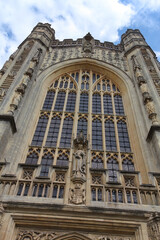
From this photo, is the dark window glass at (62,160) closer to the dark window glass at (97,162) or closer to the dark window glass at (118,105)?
the dark window glass at (97,162)

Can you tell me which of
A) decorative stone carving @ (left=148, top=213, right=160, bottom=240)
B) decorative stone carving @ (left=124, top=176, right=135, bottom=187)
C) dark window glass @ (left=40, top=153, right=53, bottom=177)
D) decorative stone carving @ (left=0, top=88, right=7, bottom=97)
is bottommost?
decorative stone carving @ (left=148, top=213, right=160, bottom=240)

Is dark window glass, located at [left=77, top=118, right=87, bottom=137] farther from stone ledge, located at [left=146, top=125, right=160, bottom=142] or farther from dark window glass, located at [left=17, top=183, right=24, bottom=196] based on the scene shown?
dark window glass, located at [left=17, top=183, right=24, bottom=196]

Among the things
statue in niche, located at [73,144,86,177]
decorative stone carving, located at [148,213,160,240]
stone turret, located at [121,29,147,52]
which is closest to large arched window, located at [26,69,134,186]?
statue in niche, located at [73,144,86,177]

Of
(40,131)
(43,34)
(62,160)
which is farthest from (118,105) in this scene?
(43,34)

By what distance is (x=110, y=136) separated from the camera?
10805mm

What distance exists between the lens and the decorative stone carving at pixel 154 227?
5.65m

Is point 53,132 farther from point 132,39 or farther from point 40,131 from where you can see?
point 132,39

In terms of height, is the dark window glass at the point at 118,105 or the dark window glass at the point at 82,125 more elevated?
the dark window glass at the point at 118,105

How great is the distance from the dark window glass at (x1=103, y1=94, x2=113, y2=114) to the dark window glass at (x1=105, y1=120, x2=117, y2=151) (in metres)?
1.01

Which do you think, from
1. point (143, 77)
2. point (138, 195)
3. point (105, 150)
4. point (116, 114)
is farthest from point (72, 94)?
point (138, 195)

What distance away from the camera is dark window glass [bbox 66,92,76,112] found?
41.6 ft

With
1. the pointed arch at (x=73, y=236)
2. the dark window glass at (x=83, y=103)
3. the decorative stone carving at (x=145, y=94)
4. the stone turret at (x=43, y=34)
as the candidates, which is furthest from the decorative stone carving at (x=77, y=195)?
the stone turret at (x=43, y=34)

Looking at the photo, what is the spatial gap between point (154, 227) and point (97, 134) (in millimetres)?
5578

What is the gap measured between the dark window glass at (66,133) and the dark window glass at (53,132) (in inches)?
13.4
